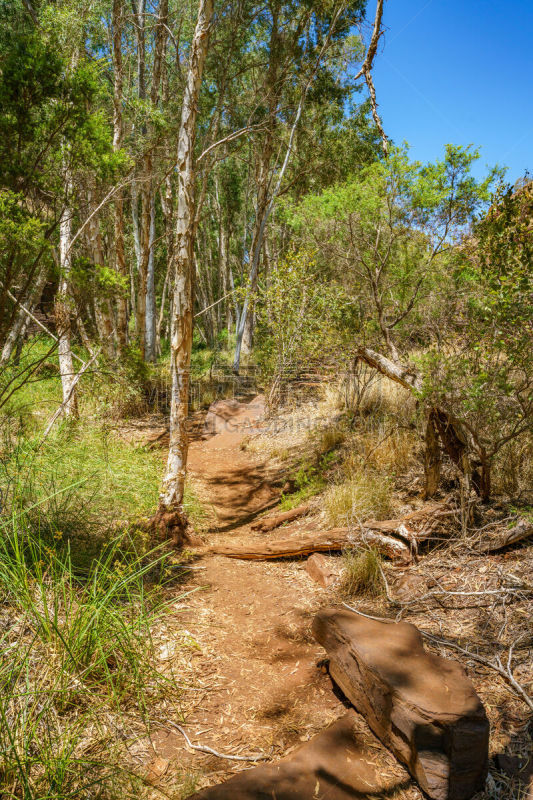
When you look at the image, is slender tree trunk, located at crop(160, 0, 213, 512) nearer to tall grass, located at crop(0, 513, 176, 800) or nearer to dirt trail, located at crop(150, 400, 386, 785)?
dirt trail, located at crop(150, 400, 386, 785)

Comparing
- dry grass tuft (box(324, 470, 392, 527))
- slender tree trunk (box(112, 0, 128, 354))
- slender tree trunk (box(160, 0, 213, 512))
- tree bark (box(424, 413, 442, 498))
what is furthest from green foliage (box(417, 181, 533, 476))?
slender tree trunk (box(112, 0, 128, 354))

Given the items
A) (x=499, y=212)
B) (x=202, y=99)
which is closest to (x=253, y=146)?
(x=202, y=99)

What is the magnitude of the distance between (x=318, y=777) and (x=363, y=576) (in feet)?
6.55

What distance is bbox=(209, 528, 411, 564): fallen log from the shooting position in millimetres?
4047

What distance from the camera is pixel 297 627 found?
3336 mm

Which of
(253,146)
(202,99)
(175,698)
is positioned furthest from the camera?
(253,146)

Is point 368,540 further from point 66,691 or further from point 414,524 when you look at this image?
point 66,691

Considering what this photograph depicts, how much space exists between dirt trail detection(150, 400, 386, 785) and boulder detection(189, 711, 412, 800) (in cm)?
19

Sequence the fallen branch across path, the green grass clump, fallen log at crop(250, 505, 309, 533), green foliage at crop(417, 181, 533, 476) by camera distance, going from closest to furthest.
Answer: green foliage at crop(417, 181, 533, 476)
the green grass clump
the fallen branch across path
fallen log at crop(250, 505, 309, 533)

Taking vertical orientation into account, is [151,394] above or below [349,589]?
above

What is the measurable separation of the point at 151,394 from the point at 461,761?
34.1ft

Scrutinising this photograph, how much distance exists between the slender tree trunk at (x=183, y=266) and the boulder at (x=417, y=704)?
9.14 ft

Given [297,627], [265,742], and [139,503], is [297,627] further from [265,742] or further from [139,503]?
[139,503]

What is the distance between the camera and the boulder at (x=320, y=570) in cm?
398
